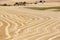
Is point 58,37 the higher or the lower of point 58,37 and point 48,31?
the lower

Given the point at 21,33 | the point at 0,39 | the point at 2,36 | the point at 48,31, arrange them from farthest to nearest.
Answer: the point at 48,31, the point at 21,33, the point at 2,36, the point at 0,39

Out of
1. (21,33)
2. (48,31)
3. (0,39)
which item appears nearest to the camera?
(0,39)

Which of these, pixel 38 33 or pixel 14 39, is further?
pixel 38 33

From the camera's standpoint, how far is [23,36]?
5008 millimetres

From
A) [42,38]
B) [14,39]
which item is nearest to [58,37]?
[42,38]

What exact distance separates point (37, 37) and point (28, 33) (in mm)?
446

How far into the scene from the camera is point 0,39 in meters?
4.68

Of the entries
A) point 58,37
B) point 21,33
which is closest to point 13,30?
point 21,33

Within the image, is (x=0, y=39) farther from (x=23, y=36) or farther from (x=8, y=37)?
(x=23, y=36)

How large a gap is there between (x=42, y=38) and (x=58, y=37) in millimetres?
453

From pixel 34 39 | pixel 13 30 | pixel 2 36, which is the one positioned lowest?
pixel 34 39

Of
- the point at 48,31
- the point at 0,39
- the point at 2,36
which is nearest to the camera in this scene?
the point at 0,39

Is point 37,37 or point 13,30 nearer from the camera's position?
point 37,37

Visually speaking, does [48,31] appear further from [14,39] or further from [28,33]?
[14,39]
